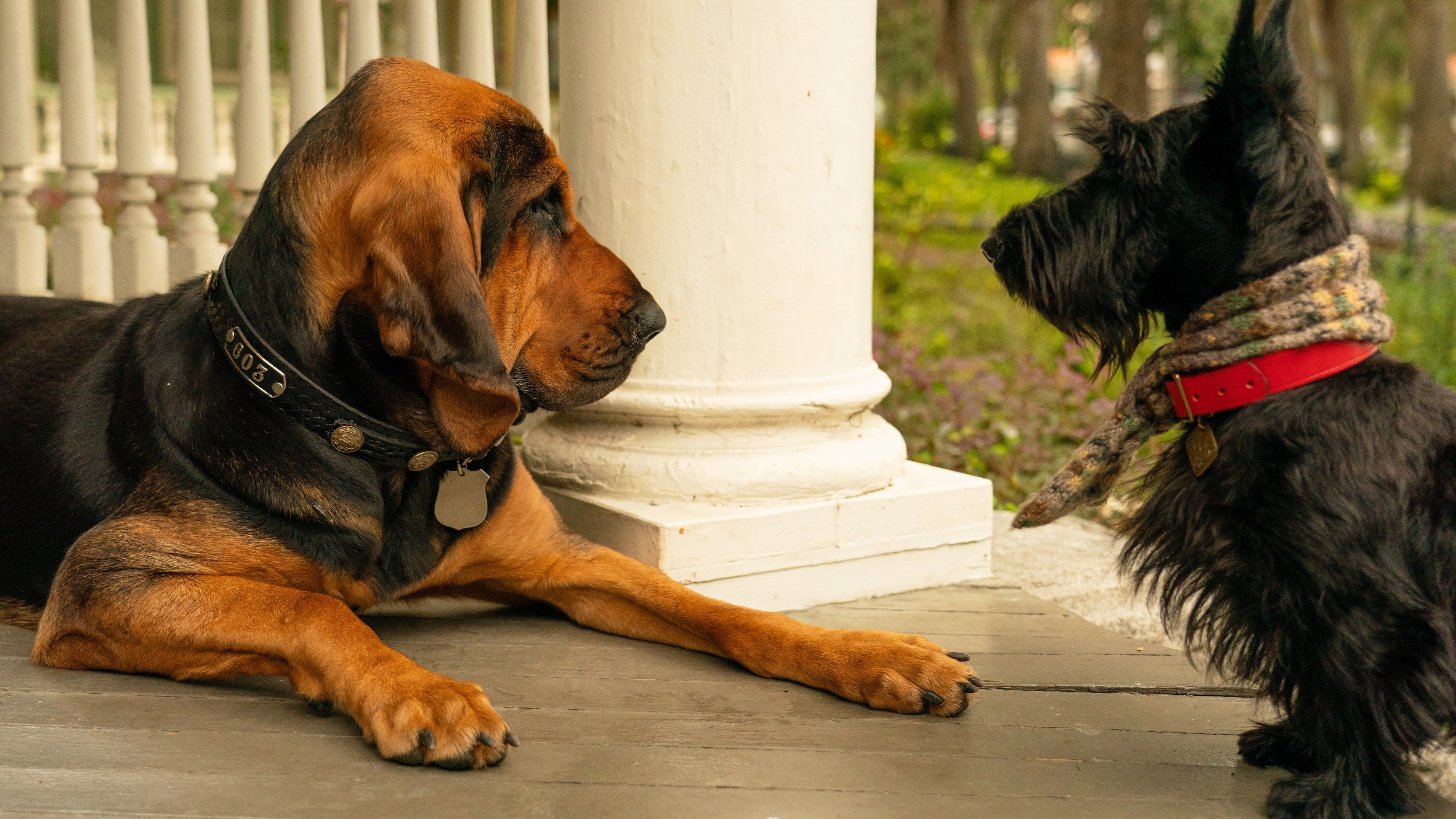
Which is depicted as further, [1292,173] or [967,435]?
A: [967,435]

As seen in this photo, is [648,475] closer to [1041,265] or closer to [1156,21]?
[1041,265]

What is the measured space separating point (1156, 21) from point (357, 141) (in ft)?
119

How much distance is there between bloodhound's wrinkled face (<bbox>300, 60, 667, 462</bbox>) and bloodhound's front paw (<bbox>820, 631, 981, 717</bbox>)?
2.65ft

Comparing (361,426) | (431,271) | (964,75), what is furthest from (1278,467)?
(964,75)

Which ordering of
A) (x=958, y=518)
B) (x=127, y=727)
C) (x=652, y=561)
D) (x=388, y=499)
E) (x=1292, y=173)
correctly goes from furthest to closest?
(x=958, y=518) → (x=652, y=561) → (x=388, y=499) → (x=127, y=727) → (x=1292, y=173)

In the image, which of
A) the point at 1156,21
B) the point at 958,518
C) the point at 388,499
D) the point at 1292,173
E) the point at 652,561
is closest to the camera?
the point at 1292,173

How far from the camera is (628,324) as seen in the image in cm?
281

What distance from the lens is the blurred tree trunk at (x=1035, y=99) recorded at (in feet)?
89.2

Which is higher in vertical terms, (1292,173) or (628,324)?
(1292,173)

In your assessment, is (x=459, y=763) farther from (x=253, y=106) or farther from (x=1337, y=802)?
(x=253, y=106)

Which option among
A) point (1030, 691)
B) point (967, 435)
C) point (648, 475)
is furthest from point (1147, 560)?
point (967, 435)

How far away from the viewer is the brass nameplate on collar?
8.51 feet

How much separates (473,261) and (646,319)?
1.72 feet

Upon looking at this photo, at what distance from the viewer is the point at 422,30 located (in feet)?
15.4
